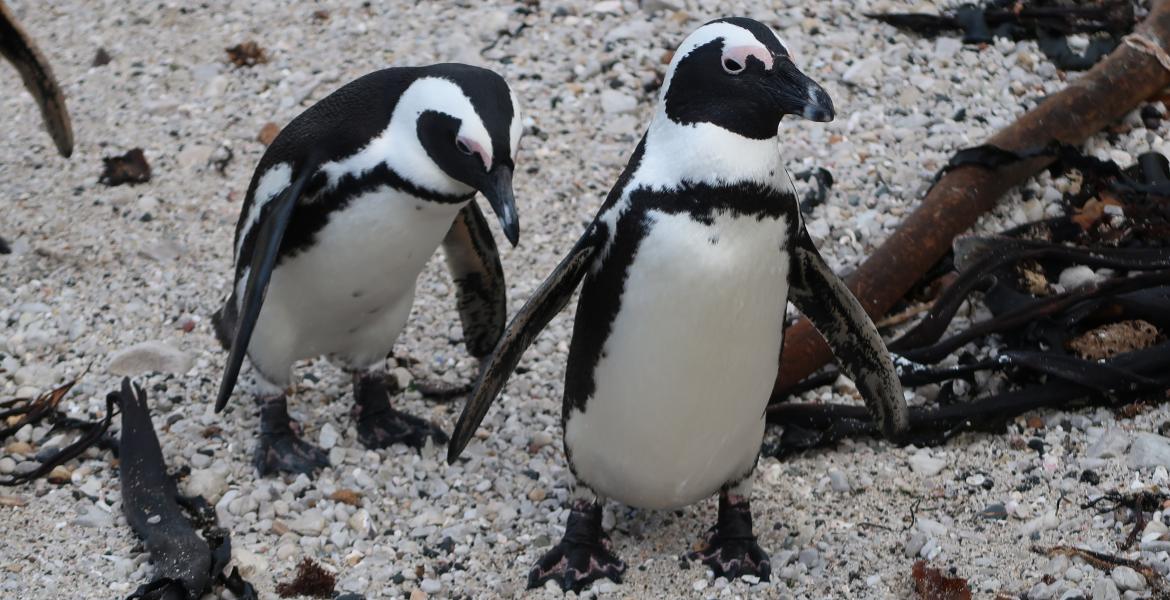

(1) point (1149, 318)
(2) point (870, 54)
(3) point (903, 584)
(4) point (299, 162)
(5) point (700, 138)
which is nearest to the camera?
(5) point (700, 138)

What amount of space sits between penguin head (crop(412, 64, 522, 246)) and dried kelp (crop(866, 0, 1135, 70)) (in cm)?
259

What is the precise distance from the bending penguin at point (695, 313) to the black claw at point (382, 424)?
0.77 metres

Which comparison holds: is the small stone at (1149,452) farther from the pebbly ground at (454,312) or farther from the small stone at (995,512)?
the small stone at (995,512)

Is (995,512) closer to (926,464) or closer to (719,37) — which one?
(926,464)

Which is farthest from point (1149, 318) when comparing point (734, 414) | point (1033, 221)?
point (734, 414)

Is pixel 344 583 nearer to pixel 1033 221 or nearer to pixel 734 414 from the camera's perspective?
pixel 734 414

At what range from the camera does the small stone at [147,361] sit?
390 cm

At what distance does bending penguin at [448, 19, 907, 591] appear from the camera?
8.42 feet

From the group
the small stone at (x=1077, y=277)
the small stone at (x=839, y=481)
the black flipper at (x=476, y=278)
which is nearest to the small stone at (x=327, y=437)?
the black flipper at (x=476, y=278)

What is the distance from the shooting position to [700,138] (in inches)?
101

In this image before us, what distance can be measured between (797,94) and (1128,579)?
1119mm

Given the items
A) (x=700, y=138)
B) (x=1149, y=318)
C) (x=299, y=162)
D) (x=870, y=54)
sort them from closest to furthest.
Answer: (x=700, y=138)
(x=299, y=162)
(x=1149, y=318)
(x=870, y=54)

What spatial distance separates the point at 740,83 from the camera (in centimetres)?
256

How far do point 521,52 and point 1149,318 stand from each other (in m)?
2.57
